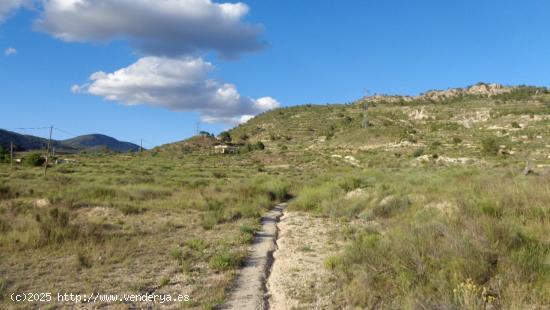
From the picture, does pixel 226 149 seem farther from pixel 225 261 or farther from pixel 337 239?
pixel 225 261

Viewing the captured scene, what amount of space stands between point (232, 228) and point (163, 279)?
6.23 meters

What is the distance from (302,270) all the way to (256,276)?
1.05m

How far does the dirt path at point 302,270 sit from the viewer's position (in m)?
6.93

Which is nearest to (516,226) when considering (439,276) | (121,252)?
(439,276)

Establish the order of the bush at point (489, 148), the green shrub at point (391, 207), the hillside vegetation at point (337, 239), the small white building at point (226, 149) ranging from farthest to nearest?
1. the small white building at point (226, 149)
2. the bush at point (489, 148)
3. the green shrub at point (391, 207)
4. the hillside vegetation at point (337, 239)

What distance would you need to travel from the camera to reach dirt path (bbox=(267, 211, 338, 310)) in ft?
22.7

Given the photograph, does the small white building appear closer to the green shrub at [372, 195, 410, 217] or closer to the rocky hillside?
the rocky hillside

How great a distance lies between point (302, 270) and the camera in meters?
8.83

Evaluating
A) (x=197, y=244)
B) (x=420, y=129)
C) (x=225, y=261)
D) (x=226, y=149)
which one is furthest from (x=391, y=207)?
(x=420, y=129)

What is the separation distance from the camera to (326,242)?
11555 mm

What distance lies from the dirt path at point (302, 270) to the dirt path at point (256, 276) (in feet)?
0.53

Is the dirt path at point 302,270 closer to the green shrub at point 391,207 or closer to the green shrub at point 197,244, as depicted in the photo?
the green shrub at point 391,207

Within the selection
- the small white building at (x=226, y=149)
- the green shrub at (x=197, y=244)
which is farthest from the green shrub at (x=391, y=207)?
the small white building at (x=226, y=149)

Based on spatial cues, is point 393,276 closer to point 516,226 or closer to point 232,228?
point 516,226
